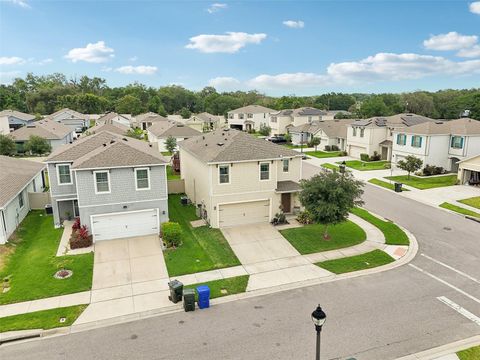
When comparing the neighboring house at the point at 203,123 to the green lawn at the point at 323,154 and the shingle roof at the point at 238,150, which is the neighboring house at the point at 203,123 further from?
the shingle roof at the point at 238,150

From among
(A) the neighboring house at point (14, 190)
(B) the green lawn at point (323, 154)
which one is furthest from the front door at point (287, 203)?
(B) the green lawn at point (323, 154)

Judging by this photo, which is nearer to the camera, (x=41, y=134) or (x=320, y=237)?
(x=320, y=237)

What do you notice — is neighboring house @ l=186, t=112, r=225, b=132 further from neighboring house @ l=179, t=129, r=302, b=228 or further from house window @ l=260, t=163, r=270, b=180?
house window @ l=260, t=163, r=270, b=180

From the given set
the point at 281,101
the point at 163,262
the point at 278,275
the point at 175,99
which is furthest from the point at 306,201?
the point at 175,99

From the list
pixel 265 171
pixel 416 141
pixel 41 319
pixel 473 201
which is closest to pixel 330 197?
pixel 265 171

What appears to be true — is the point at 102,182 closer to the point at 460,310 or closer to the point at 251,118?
the point at 460,310

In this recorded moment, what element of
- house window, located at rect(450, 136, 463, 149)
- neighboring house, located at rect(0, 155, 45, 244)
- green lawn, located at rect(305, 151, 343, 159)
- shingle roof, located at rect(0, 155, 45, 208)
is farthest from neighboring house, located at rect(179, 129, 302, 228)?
green lawn, located at rect(305, 151, 343, 159)
